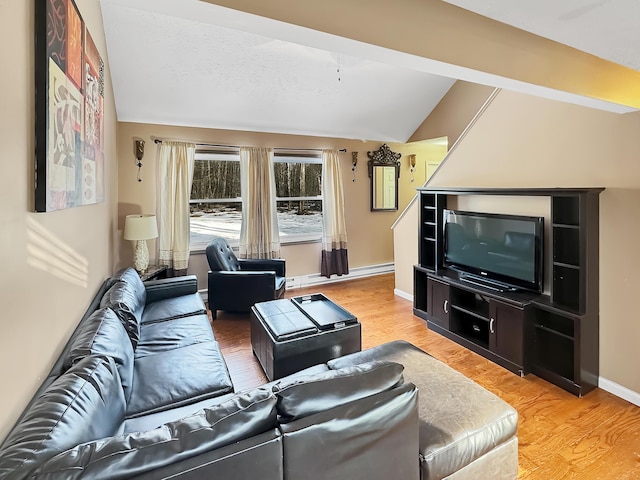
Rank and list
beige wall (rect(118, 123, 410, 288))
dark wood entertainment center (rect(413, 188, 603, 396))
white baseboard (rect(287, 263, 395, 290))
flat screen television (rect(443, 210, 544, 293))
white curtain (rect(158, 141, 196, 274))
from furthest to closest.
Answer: white baseboard (rect(287, 263, 395, 290)) < white curtain (rect(158, 141, 196, 274)) < beige wall (rect(118, 123, 410, 288)) < flat screen television (rect(443, 210, 544, 293)) < dark wood entertainment center (rect(413, 188, 603, 396))

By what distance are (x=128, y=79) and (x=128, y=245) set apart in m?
1.98

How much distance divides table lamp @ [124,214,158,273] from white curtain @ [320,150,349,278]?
8.56 feet

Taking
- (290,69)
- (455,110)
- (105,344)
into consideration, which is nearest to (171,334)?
(105,344)

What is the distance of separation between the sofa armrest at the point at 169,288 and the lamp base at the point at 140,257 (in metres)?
0.59

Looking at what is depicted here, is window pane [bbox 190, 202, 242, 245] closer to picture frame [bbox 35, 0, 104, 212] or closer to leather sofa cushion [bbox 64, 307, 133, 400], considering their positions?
picture frame [bbox 35, 0, 104, 212]

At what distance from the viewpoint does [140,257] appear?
4137 millimetres

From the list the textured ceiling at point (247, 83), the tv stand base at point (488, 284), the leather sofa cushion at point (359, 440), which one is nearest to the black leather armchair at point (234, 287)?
the textured ceiling at point (247, 83)

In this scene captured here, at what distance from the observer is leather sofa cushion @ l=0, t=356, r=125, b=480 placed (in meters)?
0.98

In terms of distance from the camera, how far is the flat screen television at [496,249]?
299 cm

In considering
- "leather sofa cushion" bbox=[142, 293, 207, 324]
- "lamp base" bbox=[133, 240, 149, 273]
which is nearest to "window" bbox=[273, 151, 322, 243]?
"lamp base" bbox=[133, 240, 149, 273]

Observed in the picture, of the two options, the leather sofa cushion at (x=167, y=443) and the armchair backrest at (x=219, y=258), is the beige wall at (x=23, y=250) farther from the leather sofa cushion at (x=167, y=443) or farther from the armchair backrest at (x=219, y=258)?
the armchair backrest at (x=219, y=258)

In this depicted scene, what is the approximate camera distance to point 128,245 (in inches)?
179

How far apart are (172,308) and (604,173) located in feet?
12.0

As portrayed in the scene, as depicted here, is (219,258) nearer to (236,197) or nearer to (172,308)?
(172,308)
